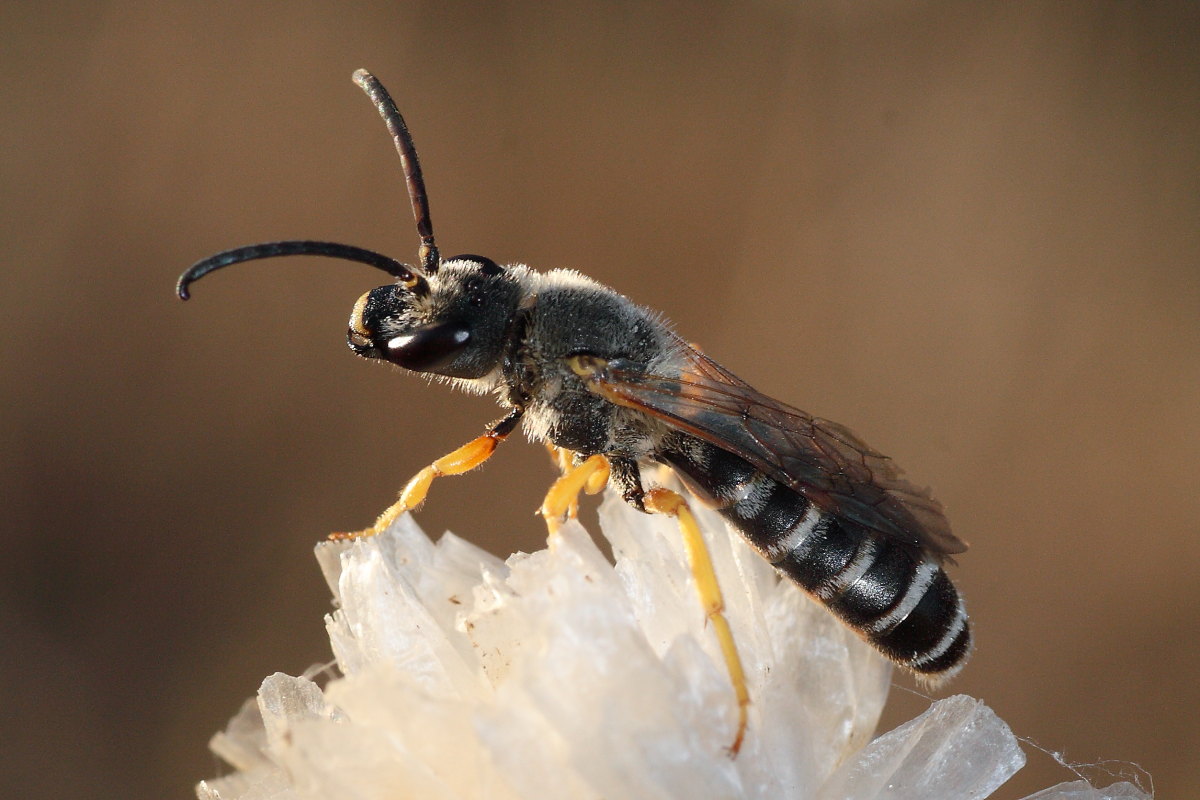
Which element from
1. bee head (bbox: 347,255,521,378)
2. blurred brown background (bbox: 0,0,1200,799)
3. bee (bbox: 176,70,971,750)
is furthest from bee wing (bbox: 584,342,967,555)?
blurred brown background (bbox: 0,0,1200,799)

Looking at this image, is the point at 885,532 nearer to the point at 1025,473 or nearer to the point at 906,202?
the point at 1025,473

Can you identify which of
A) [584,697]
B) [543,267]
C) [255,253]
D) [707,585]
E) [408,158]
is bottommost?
[584,697]

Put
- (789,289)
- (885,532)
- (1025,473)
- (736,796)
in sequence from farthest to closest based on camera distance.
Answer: (789,289), (1025,473), (885,532), (736,796)

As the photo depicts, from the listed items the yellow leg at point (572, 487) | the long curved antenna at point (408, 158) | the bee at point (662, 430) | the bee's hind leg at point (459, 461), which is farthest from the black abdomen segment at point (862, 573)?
the long curved antenna at point (408, 158)

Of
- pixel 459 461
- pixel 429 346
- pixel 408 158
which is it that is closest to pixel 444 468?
pixel 459 461

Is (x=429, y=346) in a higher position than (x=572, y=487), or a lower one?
higher

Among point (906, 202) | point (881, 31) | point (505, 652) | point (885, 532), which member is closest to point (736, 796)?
point (505, 652)

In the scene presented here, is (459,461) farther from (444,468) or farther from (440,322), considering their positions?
(440,322)
